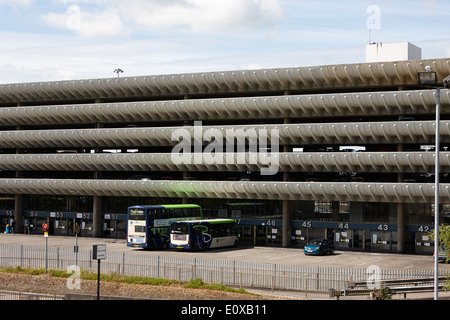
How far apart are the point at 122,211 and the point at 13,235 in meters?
14.8

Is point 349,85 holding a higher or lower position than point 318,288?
higher

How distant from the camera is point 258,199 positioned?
73.5 m

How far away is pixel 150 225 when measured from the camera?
59.4m

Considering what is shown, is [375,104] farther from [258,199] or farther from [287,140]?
[258,199]

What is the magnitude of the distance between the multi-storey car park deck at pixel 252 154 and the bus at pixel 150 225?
36.8ft

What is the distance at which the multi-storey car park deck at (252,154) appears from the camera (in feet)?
206

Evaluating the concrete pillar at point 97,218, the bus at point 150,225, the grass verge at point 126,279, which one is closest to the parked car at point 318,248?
the bus at point 150,225

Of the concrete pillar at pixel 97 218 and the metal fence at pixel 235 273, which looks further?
the concrete pillar at pixel 97 218

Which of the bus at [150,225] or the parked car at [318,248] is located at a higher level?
the bus at [150,225]

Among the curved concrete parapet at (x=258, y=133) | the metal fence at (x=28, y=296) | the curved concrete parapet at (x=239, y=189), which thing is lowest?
the metal fence at (x=28, y=296)

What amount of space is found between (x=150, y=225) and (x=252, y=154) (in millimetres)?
15336

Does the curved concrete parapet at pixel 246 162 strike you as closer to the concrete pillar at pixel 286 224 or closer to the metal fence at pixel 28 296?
the concrete pillar at pixel 286 224

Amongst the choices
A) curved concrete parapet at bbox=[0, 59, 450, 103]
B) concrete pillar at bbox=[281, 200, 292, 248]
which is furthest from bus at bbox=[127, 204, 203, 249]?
curved concrete parapet at bbox=[0, 59, 450, 103]

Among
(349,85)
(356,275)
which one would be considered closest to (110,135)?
(349,85)
